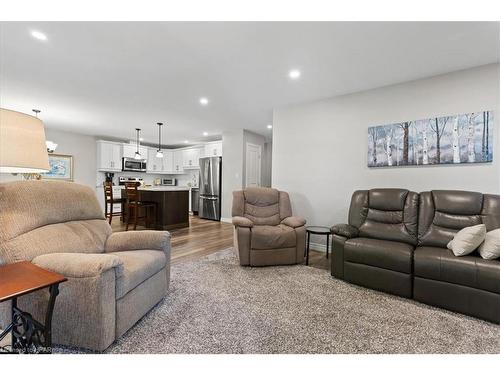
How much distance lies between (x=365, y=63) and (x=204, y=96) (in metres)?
2.30

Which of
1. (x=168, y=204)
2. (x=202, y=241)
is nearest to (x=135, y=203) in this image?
(x=168, y=204)

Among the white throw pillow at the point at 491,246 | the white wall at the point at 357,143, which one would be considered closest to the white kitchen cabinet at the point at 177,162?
the white wall at the point at 357,143

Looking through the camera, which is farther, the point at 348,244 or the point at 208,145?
the point at 208,145

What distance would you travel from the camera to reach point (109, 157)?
675cm

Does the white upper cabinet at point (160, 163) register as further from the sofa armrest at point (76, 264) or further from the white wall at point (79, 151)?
the sofa armrest at point (76, 264)

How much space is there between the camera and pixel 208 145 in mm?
6785

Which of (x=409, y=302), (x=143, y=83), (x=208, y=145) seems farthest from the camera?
(x=208, y=145)

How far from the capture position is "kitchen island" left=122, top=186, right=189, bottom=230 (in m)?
5.00

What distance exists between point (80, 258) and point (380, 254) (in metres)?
2.47

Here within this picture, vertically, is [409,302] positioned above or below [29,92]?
below

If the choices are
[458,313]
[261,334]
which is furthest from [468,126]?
[261,334]

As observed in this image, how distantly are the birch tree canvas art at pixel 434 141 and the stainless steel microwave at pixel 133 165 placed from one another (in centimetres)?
669

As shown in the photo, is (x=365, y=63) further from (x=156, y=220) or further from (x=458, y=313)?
(x=156, y=220)

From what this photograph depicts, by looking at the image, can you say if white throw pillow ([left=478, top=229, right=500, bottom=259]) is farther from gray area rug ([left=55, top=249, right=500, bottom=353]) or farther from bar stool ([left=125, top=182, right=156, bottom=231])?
bar stool ([left=125, top=182, right=156, bottom=231])
